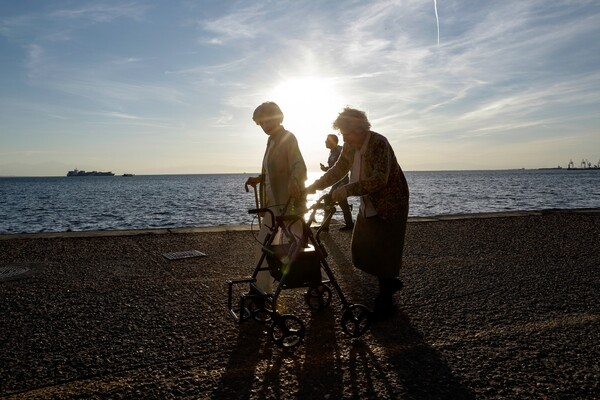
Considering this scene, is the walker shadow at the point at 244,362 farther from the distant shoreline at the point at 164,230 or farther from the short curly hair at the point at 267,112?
the distant shoreline at the point at 164,230

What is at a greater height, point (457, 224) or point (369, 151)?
point (369, 151)

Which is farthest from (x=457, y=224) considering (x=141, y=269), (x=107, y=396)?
(x=107, y=396)

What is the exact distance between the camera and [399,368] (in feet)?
11.3

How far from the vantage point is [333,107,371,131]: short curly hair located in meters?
4.27

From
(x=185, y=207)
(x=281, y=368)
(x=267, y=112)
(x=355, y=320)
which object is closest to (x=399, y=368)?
(x=355, y=320)

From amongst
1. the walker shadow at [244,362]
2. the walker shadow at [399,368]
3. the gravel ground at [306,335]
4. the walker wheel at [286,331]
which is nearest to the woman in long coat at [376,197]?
the walker shadow at [399,368]

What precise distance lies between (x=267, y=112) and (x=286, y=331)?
2147mm

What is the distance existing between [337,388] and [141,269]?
4.40 meters

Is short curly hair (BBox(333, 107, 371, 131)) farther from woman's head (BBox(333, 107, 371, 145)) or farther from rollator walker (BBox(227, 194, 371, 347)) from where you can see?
rollator walker (BBox(227, 194, 371, 347))

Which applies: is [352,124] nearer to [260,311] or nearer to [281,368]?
[260,311]

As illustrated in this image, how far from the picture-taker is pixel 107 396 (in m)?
3.04

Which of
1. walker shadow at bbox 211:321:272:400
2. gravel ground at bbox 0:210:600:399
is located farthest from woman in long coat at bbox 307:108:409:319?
walker shadow at bbox 211:321:272:400

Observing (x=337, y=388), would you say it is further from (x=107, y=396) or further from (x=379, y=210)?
(x=379, y=210)

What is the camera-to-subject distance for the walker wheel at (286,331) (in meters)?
3.78
